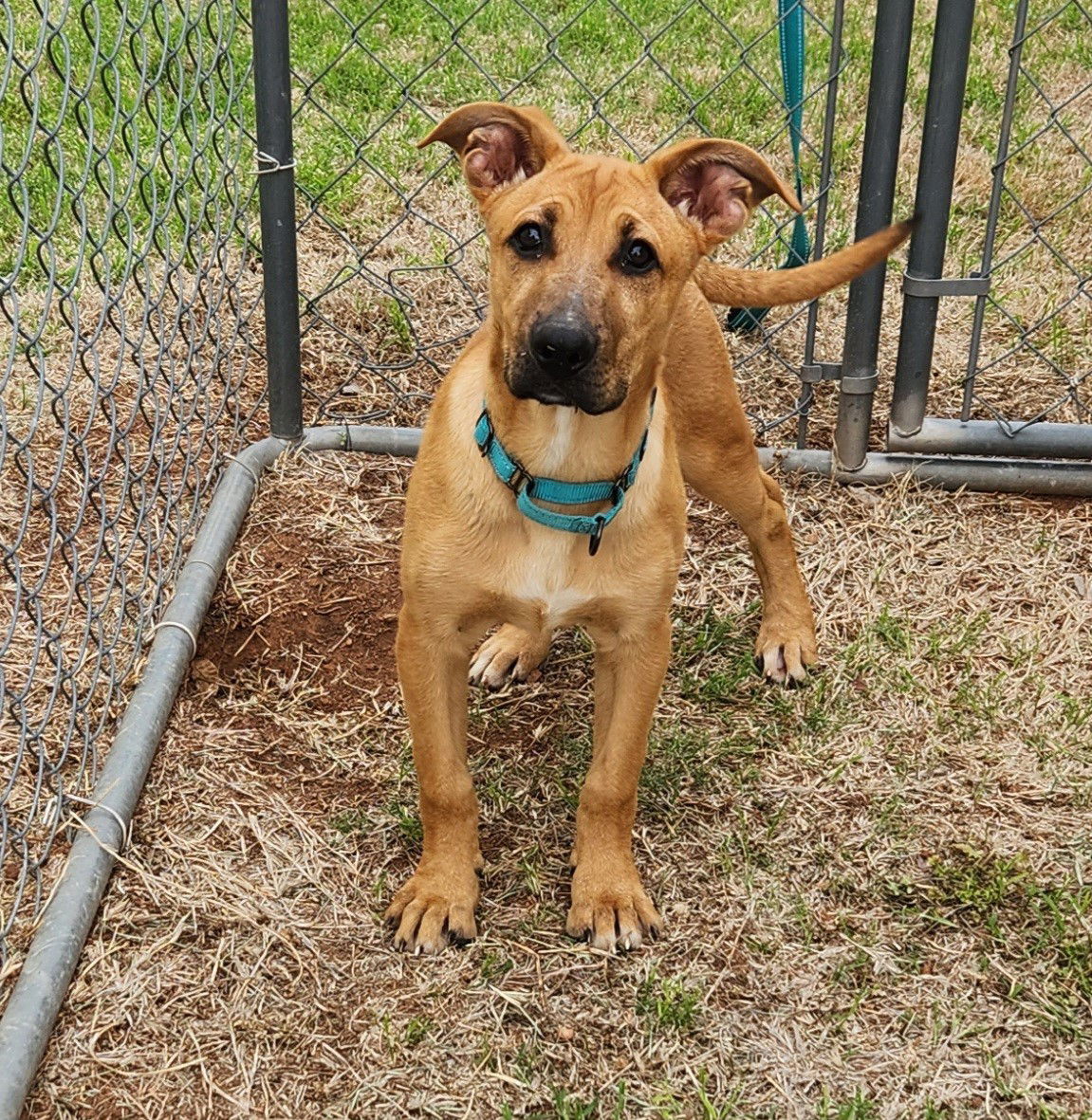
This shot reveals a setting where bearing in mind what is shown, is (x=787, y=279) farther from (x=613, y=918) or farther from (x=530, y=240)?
(x=613, y=918)

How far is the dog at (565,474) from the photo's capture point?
98.7 inches

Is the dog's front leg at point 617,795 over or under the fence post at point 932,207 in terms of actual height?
under

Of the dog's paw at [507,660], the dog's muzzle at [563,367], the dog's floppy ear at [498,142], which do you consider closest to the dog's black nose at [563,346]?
the dog's muzzle at [563,367]

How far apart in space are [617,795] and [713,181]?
127 centimetres

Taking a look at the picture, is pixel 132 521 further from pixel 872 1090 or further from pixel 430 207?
pixel 872 1090

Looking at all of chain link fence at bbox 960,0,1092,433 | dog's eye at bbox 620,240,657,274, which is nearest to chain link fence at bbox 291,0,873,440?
chain link fence at bbox 960,0,1092,433

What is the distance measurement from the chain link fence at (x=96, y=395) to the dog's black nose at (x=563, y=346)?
3.05 feet

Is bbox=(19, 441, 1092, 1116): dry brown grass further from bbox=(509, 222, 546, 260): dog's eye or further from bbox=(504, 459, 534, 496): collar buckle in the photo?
bbox=(509, 222, 546, 260): dog's eye

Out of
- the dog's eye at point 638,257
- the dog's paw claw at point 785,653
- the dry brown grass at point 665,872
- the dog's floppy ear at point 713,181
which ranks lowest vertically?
the dry brown grass at point 665,872

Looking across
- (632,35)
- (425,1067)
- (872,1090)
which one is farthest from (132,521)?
(632,35)

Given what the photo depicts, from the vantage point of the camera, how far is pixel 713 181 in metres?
2.79

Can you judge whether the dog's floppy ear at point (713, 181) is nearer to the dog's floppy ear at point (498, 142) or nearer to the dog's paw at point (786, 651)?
the dog's floppy ear at point (498, 142)

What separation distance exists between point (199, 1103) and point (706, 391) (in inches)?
76.6

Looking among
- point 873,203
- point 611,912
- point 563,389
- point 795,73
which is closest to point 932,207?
point 873,203
